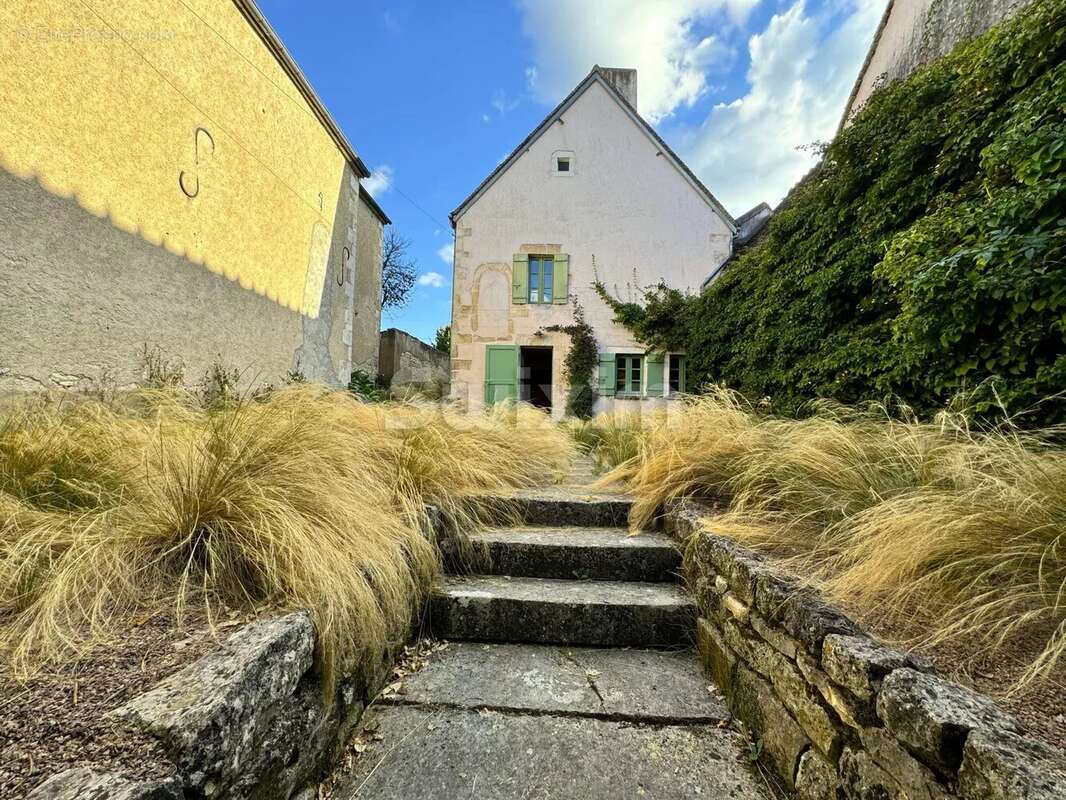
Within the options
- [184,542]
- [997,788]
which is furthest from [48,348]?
[997,788]

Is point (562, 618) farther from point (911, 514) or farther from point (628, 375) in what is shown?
point (628, 375)

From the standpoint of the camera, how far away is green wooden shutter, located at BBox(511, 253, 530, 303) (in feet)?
29.8

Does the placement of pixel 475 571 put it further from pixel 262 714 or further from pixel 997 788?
pixel 997 788

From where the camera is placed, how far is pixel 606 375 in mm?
9062

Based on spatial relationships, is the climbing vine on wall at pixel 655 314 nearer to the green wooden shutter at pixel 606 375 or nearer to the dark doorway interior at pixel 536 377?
the green wooden shutter at pixel 606 375

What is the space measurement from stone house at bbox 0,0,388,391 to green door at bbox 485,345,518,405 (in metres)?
3.22

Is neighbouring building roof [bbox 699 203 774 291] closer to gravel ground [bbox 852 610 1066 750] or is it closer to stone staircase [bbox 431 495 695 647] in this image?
stone staircase [bbox 431 495 695 647]

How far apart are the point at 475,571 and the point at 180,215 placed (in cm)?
479

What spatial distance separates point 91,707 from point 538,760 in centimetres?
100

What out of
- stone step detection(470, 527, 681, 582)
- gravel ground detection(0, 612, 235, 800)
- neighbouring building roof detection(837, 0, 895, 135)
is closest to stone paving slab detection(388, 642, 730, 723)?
stone step detection(470, 527, 681, 582)

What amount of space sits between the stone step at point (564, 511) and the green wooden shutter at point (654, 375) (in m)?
6.79

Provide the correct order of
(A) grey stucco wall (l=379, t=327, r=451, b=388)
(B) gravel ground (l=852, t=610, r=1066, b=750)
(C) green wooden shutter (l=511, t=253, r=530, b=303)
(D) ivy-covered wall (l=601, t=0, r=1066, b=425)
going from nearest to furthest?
(B) gravel ground (l=852, t=610, r=1066, b=750) → (D) ivy-covered wall (l=601, t=0, r=1066, b=425) → (C) green wooden shutter (l=511, t=253, r=530, b=303) → (A) grey stucco wall (l=379, t=327, r=451, b=388)

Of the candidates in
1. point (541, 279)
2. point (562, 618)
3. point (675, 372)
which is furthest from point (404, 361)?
point (562, 618)

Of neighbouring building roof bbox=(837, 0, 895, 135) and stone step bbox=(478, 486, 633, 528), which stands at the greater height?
neighbouring building roof bbox=(837, 0, 895, 135)
